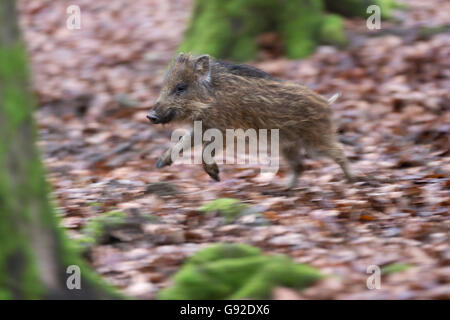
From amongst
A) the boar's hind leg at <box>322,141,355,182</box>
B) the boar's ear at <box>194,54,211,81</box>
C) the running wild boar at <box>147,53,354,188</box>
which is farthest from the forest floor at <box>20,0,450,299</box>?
the boar's ear at <box>194,54,211,81</box>

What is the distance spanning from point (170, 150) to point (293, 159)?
1.58 m

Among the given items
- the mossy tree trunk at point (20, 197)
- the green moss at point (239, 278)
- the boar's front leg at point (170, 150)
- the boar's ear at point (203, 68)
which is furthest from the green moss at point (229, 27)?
the mossy tree trunk at point (20, 197)

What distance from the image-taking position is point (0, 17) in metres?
4.06

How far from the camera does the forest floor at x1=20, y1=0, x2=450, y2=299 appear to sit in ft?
17.9

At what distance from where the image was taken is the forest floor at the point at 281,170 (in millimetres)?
5457

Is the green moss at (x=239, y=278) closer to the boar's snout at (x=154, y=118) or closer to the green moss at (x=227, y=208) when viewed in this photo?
the green moss at (x=227, y=208)

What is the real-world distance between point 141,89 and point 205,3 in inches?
76.2

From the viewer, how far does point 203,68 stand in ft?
25.9

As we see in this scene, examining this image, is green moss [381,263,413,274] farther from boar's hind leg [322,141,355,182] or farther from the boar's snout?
the boar's snout

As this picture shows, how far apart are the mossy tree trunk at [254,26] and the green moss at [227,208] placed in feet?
16.6

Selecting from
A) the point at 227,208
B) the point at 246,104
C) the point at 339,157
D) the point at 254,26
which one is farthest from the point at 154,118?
the point at 254,26

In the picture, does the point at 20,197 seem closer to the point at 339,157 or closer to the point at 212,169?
the point at 212,169
